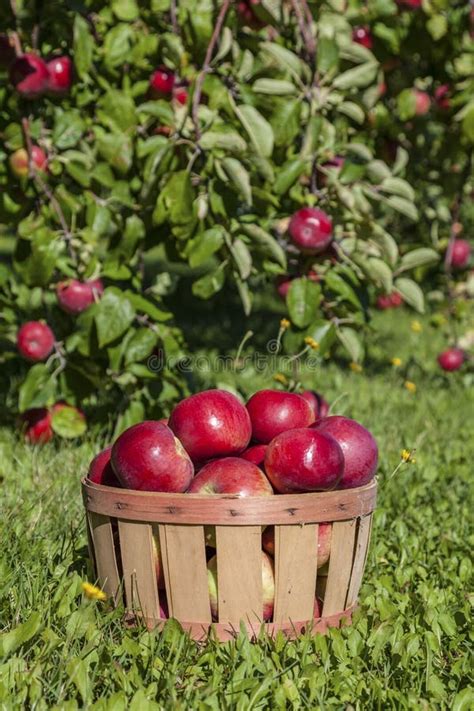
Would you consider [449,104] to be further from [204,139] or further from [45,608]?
[45,608]

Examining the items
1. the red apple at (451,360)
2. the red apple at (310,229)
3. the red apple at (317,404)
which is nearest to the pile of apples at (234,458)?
the red apple at (317,404)

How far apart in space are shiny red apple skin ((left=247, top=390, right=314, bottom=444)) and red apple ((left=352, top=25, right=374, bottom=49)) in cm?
189

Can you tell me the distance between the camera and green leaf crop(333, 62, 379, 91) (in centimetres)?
271

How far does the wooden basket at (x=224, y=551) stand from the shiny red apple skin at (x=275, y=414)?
23 centimetres

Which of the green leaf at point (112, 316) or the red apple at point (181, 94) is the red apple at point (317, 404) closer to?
the green leaf at point (112, 316)

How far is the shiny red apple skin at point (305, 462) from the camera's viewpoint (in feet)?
5.32

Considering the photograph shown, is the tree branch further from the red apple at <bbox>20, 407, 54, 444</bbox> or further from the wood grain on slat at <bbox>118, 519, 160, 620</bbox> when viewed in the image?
the wood grain on slat at <bbox>118, 519, 160, 620</bbox>

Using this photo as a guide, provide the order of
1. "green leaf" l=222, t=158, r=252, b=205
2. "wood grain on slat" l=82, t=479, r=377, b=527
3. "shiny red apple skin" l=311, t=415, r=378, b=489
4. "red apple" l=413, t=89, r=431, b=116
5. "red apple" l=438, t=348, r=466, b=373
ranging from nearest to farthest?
"wood grain on slat" l=82, t=479, r=377, b=527 → "shiny red apple skin" l=311, t=415, r=378, b=489 → "green leaf" l=222, t=158, r=252, b=205 → "red apple" l=413, t=89, r=431, b=116 → "red apple" l=438, t=348, r=466, b=373

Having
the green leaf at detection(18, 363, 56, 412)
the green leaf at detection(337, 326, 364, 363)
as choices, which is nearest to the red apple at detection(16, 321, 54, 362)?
the green leaf at detection(18, 363, 56, 412)

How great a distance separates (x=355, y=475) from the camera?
5.82ft

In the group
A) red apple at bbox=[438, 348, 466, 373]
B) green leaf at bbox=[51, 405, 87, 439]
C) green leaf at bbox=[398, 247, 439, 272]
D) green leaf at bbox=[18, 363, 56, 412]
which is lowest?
red apple at bbox=[438, 348, 466, 373]

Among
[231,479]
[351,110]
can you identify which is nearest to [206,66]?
[351,110]

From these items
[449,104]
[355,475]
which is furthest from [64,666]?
[449,104]

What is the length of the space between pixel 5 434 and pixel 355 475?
1.50m
